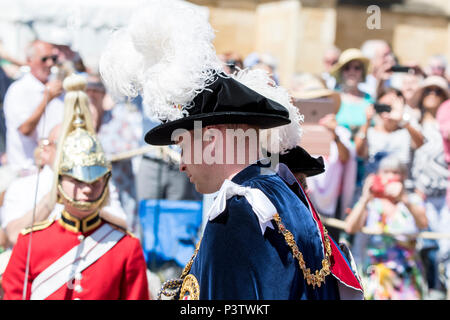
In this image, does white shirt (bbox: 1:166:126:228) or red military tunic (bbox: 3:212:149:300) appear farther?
white shirt (bbox: 1:166:126:228)

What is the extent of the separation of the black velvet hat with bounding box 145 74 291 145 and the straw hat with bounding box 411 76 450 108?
433 cm

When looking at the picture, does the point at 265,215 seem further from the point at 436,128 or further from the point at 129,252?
the point at 436,128

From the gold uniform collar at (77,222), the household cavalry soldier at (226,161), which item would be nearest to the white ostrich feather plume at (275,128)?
the household cavalry soldier at (226,161)

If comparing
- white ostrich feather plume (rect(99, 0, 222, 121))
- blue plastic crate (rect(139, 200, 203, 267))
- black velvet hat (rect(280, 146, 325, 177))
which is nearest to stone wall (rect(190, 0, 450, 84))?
blue plastic crate (rect(139, 200, 203, 267))

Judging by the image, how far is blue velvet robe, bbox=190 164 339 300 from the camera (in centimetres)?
216

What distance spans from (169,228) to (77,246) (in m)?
1.66

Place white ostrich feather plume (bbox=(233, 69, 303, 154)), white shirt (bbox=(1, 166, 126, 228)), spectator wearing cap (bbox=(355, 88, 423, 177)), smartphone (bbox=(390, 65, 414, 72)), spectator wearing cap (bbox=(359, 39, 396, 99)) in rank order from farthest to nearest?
smartphone (bbox=(390, 65, 414, 72)) < spectator wearing cap (bbox=(359, 39, 396, 99)) < spectator wearing cap (bbox=(355, 88, 423, 177)) < white shirt (bbox=(1, 166, 126, 228)) < white ostrich feather plume (bbox=(233, 69, 303, 154))

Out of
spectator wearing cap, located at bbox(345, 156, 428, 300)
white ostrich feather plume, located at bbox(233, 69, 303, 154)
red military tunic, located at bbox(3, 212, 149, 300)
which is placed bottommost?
spectator wearing cap, located at bbox(345, 156, 428, 300)

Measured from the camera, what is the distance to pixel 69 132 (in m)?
3.83

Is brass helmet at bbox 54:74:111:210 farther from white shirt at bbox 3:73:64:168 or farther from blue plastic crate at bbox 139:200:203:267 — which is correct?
blue plastic crate at bbox 139:200:203:267

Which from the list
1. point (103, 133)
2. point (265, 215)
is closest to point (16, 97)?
point (103, 133)

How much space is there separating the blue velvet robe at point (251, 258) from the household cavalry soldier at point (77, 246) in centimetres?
145
